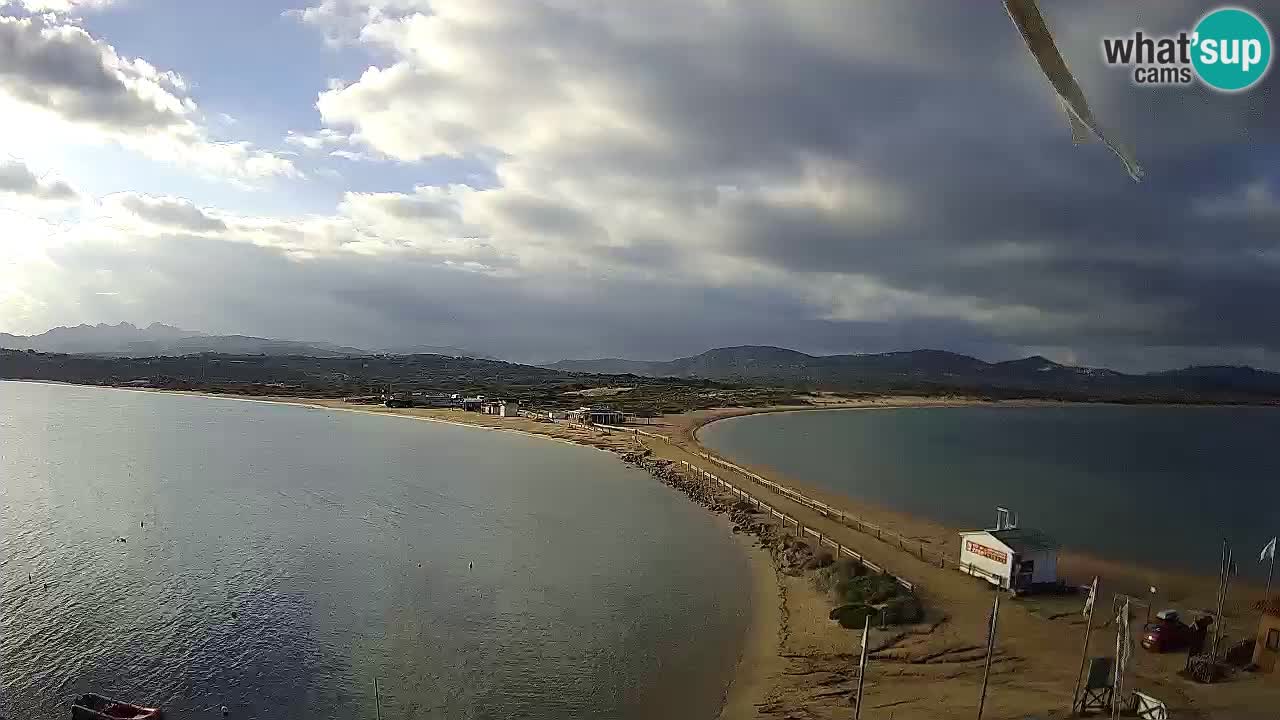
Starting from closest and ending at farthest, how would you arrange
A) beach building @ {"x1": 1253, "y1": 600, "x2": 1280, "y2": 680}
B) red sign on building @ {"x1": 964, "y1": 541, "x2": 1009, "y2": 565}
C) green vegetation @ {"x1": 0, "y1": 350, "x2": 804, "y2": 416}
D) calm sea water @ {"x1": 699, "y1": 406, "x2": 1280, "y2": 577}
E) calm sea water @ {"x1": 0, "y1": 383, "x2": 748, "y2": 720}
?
beach building @ {"x1": 1253, "y1": 600, "x2": 1280, "y2": 680} < calm sea water @ {"x1": 0, "y1": 383, "x2": 748, "y2": 720} < red sign on building @ {"x1": 964, "y1": 541, "x2": 1009, "y2": 565} < calm sea water @ {"x1": 699, "y1": 406, "x2": 1280, "y2": 577} < green vegetation @ {"x1": 0, "y1": 350, "x2": 804, "y2": 416}

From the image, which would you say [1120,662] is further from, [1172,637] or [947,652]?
[1172,637]

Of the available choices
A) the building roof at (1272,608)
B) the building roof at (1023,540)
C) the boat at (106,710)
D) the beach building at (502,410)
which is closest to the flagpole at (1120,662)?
the building roof at (1272,608)

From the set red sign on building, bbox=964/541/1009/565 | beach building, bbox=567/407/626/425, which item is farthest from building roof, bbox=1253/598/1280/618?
beach building, bbox=567/407/626/425

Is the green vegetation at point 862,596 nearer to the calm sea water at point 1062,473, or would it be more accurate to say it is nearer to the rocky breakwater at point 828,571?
the rocky breakwater at point 828,571

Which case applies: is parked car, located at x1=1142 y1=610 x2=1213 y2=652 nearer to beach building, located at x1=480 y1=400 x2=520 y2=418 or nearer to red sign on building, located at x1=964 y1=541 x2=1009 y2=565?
red sign on building, located at x1=964 y1=541 x2=1009 y2=565

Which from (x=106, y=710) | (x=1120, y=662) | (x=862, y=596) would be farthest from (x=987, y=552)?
(x=106, y=710)

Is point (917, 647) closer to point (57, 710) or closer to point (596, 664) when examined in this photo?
point (596, 664)

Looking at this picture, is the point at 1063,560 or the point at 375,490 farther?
the point at 375,490

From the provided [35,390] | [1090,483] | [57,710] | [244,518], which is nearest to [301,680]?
[57,710]
